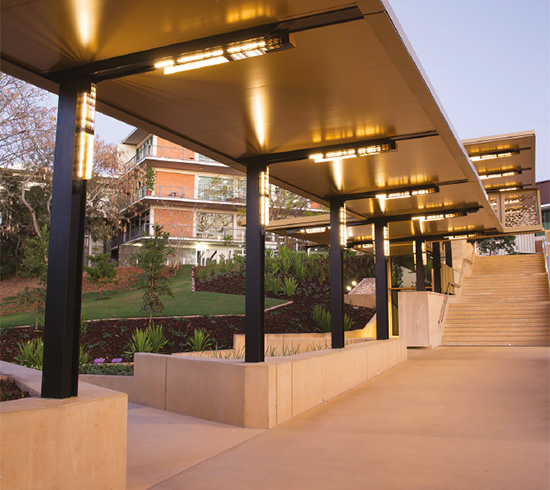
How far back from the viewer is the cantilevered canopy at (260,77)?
15.2 feet

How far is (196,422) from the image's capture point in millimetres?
7379

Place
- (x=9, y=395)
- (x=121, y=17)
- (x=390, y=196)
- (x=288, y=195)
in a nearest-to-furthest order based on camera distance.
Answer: (x=121, y=17)
(x=9, y=395)
(x=390, y=196)
(x=288, y=195)

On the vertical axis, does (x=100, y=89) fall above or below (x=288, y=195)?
below

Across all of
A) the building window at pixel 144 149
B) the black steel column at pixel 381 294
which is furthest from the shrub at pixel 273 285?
the building window at pixel 144 149

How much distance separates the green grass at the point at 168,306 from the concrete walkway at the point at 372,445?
10372 millimetres

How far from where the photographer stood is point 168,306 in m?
20.5

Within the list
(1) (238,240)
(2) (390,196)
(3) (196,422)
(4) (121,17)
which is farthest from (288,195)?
(4) (121,17)

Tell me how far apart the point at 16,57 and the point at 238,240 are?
38.3m

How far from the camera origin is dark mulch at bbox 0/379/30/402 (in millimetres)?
6486

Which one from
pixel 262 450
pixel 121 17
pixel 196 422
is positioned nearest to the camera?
pixel 121 17

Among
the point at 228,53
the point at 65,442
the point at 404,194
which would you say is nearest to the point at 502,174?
the point at 404,194

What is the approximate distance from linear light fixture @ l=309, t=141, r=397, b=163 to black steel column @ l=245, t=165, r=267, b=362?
1.23 meters

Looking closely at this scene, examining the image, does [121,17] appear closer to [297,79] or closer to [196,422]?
[297,79]

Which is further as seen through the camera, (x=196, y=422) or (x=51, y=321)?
(x=196, y=422)
